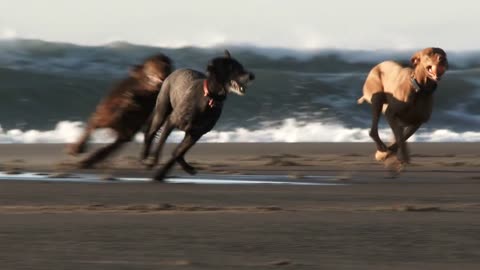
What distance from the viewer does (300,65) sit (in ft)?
116

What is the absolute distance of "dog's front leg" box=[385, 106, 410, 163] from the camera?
425 inches

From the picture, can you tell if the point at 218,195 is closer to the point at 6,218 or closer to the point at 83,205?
the point at 83,205

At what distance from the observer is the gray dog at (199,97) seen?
9.70 m

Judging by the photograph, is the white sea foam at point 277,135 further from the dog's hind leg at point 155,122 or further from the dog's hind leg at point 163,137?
the dog's hind leg at point 163,137

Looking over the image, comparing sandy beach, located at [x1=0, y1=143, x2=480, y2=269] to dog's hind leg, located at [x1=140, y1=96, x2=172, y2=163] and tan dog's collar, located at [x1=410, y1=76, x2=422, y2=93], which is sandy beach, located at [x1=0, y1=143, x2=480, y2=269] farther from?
tan dog's collar, located at [x1=410, y1=76, x2=422, y2=93]

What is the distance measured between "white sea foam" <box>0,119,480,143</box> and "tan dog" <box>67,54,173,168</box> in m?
5.94

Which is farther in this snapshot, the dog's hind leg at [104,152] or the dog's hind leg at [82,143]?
the dog's hind leg at [82,143]

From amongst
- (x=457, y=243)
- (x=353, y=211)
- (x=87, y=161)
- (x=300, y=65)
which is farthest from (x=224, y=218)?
(x=300, y=65)

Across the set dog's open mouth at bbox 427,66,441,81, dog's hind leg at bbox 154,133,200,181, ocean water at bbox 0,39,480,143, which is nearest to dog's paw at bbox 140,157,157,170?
dog's hind leg at bbox 154,133,200,181

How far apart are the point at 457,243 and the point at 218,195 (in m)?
2.93

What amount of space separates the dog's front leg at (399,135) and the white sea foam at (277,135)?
258 inches

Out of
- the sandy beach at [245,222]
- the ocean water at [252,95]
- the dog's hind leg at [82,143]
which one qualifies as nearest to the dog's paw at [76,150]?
the dog's hind leg at [82,143]

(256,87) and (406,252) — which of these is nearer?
(406,252)

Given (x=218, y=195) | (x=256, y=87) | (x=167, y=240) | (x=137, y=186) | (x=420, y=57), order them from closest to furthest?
(x=167, y=240), (x=218, y=195), (x=137, y=186), (x=420, y=57), (x=256, y=87)
